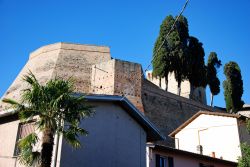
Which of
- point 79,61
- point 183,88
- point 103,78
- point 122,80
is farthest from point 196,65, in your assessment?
point 79,61

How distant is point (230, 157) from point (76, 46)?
2253cm

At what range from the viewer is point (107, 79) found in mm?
30828

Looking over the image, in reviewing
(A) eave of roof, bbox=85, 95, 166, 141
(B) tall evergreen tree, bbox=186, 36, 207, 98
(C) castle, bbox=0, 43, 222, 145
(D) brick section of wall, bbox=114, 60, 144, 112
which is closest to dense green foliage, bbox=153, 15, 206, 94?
(B) tall evergreen tree, bbox=186, 36, 207, 98

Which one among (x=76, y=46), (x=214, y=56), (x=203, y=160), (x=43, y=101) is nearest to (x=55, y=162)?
(x=43, y=101)

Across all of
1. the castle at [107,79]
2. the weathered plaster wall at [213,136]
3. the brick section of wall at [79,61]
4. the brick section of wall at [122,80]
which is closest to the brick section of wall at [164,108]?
the castle at [107,79]

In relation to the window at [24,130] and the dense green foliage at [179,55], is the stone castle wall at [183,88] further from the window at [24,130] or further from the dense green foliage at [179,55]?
the window at [24,130]

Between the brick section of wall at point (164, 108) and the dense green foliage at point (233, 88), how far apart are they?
143 inches

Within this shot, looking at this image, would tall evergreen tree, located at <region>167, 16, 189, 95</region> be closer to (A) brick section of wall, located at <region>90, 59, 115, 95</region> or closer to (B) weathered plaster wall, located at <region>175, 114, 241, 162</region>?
(A) brick section of wall, located at <region>90, 59, 115, 95</region>

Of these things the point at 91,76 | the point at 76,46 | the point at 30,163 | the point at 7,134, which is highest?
the point at 76,46

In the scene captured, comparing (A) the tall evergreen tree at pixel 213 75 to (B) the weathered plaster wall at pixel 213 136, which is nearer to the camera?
(B) the weathered plaster wall at pixel 213 136

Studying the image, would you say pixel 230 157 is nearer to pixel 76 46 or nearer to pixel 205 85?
pixel 205 85

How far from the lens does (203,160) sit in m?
19.3

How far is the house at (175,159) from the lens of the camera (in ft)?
55.1

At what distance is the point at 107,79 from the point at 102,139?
59.7 feet
